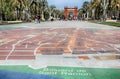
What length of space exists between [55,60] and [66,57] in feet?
2.56

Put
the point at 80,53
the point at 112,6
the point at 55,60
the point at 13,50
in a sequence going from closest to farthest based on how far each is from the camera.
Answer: the point at 55,60
the point at 80,53
the point at 13,50
the point at 112,6

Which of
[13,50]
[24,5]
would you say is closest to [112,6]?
[24,5]

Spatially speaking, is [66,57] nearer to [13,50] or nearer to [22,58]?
[22,58]

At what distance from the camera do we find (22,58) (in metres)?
11.4

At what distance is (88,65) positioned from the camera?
32.8ft

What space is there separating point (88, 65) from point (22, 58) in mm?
2667

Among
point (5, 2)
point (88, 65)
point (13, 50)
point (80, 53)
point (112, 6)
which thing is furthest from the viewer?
point (112, 6)

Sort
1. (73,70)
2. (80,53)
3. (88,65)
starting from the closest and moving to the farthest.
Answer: (73,70) < (88,65) < (80,53)

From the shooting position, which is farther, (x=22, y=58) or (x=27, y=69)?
(x=22, y=58)

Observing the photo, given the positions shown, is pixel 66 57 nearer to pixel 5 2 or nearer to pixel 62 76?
pixel 62 76

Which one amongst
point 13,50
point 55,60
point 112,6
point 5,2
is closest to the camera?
point 55,60

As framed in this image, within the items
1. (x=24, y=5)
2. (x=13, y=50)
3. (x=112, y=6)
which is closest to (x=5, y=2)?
(x=24, y=5)

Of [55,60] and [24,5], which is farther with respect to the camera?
[24,5]

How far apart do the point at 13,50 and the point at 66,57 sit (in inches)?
116
